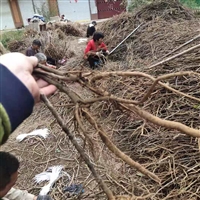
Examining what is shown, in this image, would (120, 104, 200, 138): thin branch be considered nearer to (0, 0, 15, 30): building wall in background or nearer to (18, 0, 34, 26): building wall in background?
(18, 0, 34, 26): building wall in background

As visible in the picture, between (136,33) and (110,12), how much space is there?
10.0 meters

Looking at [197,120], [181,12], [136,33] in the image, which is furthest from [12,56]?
[181,12]

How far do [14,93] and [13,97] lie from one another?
0.4 inches

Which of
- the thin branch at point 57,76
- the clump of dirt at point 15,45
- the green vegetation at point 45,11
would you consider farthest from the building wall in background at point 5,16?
the thin branch at point 57,76

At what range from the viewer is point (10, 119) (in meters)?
0.65

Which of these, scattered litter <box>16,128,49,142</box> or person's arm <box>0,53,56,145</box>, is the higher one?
person's arm <box>0,53,56,145</box>

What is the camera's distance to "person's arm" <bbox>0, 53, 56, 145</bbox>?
645mm

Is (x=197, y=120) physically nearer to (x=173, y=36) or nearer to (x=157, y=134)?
(x=157, y=134)

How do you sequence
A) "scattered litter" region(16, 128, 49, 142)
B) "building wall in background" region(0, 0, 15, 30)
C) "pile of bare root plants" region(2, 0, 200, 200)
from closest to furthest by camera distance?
"pile of bare root plants" region(2, 0, 200, 200) < "scattered litter" region(16, 128, 49, 142) < "building wall in background" region(0, 0, 15, 30)

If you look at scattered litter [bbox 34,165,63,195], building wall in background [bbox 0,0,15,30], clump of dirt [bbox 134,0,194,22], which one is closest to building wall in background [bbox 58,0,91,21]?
building wall in background [bbox 0,0,15,30]

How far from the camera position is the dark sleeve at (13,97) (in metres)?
0.65

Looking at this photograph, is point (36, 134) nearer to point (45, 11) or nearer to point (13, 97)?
point (13, 97)

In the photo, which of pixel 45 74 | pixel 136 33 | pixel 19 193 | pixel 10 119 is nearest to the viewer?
pixel 10 119

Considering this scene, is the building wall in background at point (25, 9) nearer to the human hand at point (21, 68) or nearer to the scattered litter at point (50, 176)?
the scattered litter at point (50, 176)
